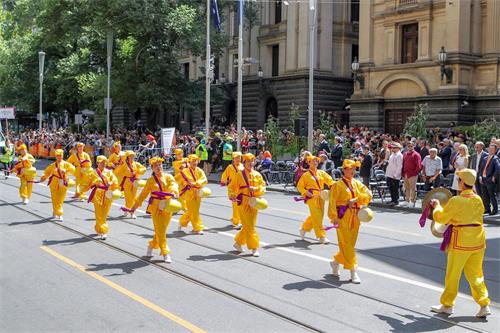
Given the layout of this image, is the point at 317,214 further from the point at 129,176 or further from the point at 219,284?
the point at 129,176

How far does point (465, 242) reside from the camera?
7500 mm

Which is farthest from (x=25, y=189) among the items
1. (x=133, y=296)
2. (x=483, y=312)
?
(x=483, y=312)

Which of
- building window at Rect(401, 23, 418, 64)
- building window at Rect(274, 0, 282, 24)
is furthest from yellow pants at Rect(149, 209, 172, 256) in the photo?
building window at Rect(274, 0, 282, 24)

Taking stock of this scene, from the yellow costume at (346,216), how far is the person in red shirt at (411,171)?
939 centimetres

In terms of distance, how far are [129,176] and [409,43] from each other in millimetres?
21523

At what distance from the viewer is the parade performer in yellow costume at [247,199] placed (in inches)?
435

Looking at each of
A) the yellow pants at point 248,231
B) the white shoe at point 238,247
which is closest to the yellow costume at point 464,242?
the yellow pants at point 248,231

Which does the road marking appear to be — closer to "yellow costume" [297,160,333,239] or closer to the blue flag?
"yellow costume" [297,160,333,239]

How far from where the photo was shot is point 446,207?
7551 mm

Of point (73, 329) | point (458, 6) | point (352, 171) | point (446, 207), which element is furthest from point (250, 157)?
point (458, 6)

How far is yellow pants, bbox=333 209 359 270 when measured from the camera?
9.12 meters

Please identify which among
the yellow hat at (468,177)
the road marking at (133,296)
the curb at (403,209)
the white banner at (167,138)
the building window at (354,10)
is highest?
the building window at (354,10)

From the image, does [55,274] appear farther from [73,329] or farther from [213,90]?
[213,90]

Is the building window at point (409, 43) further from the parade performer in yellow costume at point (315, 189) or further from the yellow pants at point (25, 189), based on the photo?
the parade performer in yellow costume at point (315, 189)
